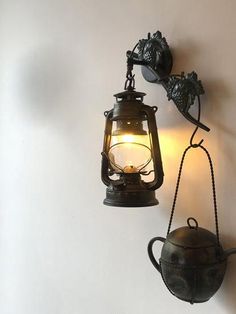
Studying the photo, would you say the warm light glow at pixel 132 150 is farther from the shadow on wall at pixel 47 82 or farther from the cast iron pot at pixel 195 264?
the shadow on wall at pixel 47 82

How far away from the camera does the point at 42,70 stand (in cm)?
124

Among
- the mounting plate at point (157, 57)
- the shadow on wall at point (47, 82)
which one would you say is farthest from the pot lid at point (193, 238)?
the shadow on wall at point (47, 82)

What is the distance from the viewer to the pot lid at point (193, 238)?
0.71 m

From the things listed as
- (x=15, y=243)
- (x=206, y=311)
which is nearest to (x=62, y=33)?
(x=15, y=243)

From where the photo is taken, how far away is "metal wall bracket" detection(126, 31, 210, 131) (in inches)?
29.5

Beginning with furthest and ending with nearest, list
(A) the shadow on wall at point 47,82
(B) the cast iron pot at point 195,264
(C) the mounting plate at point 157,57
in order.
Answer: (A) the shadow on wall at point 47,82 → (C) the mounting plate at point 157,57 → (B) the cast iron pot at point 195,264

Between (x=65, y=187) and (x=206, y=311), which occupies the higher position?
(x=65, y=187)

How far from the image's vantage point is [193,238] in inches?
28.3

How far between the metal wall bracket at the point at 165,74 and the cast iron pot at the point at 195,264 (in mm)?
229

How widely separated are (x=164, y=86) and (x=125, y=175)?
22 centimetres

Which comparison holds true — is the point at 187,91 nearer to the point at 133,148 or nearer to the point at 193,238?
the point at 133,148

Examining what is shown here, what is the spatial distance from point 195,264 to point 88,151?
489 mm

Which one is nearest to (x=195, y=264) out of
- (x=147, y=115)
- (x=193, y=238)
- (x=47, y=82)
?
(x=193, y=238)

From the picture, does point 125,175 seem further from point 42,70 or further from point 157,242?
point 42,70
